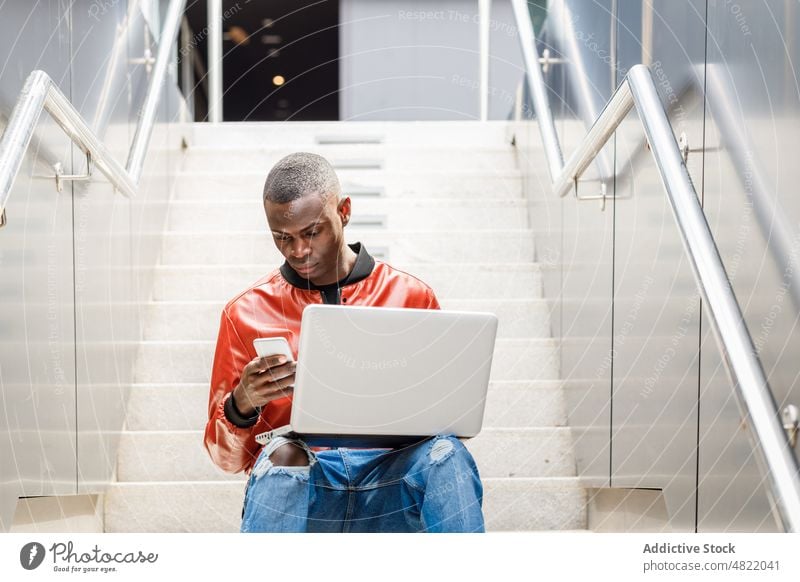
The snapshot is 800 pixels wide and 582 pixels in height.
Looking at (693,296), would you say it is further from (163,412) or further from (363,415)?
(163,412)

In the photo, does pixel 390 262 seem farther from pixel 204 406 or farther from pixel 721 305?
pixel 721 305

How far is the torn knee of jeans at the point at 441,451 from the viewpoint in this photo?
1.33m

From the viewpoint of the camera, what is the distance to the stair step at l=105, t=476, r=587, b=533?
178 cm

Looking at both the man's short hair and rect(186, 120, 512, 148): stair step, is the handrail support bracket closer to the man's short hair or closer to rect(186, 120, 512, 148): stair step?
the man's short hair

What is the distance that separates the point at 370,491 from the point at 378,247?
1111mm

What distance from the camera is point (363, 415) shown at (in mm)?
1327

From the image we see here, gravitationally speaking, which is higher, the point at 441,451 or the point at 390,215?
the point at 390,215

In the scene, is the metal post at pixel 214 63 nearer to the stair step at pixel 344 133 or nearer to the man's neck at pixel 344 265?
the stair step at pixel 344 133

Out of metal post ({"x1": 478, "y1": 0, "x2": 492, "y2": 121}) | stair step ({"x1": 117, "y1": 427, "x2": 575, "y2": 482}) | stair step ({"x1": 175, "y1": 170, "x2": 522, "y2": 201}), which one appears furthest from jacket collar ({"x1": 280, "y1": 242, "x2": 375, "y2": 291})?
metal post ({"x1": 478, "y1": 0, "x2": 492, "y2": 121})

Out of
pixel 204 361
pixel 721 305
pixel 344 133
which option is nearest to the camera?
pixel 721 305

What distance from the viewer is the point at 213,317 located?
7.37ft

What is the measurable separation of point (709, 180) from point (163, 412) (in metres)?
1.13

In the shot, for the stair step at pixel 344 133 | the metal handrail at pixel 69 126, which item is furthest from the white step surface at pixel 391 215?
the metal handrail at pixel 69 126

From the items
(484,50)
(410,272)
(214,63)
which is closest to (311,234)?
(410,272)
